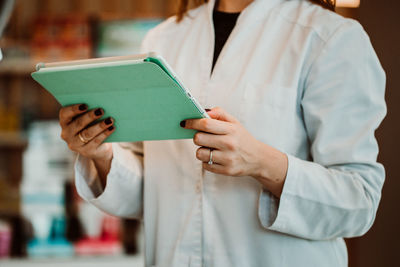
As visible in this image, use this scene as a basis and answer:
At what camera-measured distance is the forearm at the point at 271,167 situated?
86 centimetres

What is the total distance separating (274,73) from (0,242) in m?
1.94

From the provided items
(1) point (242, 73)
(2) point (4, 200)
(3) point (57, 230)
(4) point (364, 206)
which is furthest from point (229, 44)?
(2) point (4, 200)

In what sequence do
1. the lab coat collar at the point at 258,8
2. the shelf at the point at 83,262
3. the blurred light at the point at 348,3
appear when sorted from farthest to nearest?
the shelf at the point at 83,262 < the blurred light at the point at 348,3 < the lab coat collar at the point at 258,8

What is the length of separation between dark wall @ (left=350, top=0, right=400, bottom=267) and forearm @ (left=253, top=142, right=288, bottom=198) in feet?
1.42

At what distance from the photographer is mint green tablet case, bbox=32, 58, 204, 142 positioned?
31.0 inches

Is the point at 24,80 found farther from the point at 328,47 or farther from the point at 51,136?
the point at 328,47

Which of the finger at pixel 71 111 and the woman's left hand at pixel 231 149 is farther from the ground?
the finger at pixel 71 111

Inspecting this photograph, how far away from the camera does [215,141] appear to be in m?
0.82

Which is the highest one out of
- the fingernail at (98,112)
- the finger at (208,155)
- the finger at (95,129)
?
the fingernail at (98,112)

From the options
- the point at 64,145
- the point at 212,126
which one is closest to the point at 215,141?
the point at 212,126

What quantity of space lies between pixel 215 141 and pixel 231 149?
32 millimetres

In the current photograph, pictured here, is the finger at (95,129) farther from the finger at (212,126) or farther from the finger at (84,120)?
the finger at (212,126)

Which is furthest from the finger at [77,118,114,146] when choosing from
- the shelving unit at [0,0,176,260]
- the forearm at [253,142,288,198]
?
the shelving unit at [0,0,176,260]

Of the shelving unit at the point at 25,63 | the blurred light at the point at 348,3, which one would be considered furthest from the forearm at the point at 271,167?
the shelving unit at the point at 25,63
